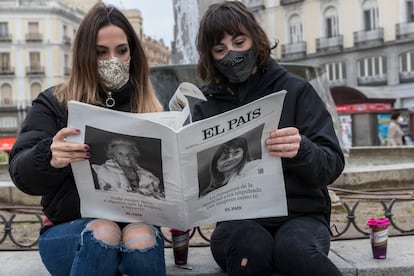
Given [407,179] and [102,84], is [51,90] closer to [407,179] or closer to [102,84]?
[102,84]

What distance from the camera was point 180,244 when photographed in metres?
2.68

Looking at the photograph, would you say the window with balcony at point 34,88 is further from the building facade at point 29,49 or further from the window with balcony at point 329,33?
the window with balcony at point 329,33

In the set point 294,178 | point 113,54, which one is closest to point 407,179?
point 294,178

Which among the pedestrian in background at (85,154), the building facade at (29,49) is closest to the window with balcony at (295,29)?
the building facade at (29,49)

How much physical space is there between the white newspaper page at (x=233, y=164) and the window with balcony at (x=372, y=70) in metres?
32.0

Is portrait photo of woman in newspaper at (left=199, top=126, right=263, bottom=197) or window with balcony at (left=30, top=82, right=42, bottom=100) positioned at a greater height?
window with balcony at (left=30, top=82, right=42, bottom=100)

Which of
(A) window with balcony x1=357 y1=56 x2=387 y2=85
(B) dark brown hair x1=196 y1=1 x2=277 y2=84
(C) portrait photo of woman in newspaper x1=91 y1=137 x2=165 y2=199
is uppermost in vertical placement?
(A) window with balcony x1=357 y1=56 x2=387 y2=85

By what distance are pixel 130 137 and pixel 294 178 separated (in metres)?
0.74

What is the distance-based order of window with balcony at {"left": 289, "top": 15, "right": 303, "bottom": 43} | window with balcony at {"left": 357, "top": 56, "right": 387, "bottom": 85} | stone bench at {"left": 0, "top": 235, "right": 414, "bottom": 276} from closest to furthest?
stone bench at {"left": 0, "top": 235, "right": 414, "bottom": 276}
window with balcony at {"left": 357, "top": 56, "right": 387, "bottom": 85}
window with balcony at {"left": 289, "top": 15, "right": 303, "bottom": 43}

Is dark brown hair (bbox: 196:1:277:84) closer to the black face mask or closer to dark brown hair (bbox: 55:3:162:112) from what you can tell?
the black face mask

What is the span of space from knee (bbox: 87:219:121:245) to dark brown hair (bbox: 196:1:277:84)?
84 cm

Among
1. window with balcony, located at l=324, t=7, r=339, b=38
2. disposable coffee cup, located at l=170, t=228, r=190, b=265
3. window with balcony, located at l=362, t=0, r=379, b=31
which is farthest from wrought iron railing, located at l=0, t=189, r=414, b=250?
window with balcony, located at l=324, t=7, r=339, b=38

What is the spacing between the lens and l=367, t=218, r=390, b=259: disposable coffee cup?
264 centimetres

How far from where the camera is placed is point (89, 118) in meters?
2.01
